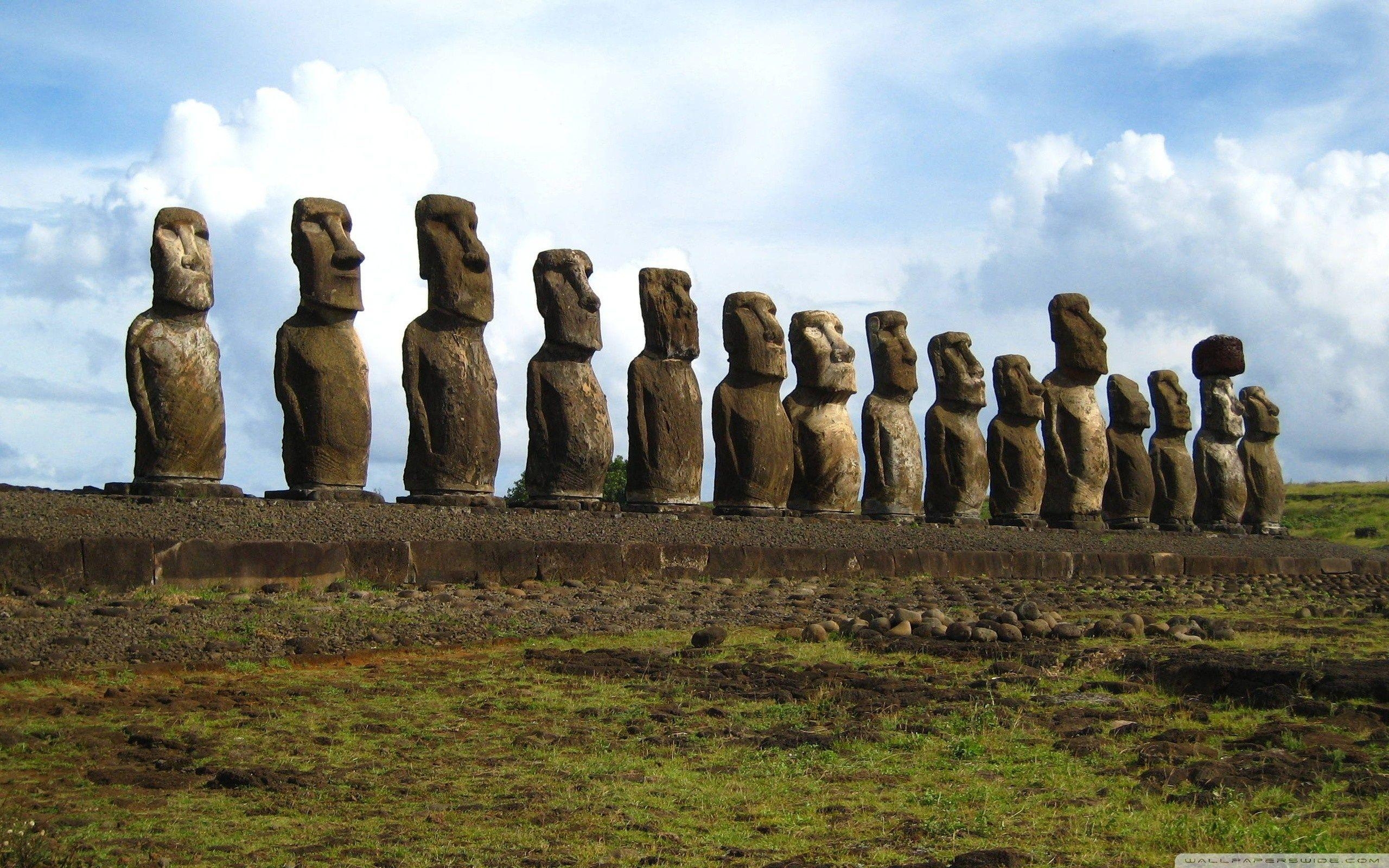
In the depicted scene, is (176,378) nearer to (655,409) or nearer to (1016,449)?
(655,409)

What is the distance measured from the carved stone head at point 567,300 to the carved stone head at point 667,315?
1.02 meters

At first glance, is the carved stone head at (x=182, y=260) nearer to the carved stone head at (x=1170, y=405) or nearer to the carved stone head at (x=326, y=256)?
the carved stone head at (x=326, y=256)

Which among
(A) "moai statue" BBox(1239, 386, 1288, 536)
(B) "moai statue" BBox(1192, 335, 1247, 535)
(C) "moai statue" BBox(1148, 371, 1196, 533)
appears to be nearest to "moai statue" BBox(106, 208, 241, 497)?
(C) "moai statue" BBox(1148, 371, 1196, 533)

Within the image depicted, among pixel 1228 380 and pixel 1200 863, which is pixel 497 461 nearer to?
pixel 1200 863

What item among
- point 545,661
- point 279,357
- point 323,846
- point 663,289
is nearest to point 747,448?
point 663,289

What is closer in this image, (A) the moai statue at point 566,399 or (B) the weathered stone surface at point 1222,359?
(A) the moai statue at point 566,399

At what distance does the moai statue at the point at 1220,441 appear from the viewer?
24.0 metres

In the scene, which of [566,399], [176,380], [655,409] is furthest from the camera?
[655,409]

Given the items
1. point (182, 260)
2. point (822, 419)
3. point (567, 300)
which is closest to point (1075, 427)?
point (822, 419)

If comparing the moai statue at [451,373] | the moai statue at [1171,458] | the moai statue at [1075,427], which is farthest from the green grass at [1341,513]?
the moai statue at [451,373]

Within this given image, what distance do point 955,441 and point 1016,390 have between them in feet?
5.95

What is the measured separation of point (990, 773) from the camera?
477cm

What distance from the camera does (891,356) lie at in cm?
1836

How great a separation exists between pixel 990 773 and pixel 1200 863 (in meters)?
1.25
